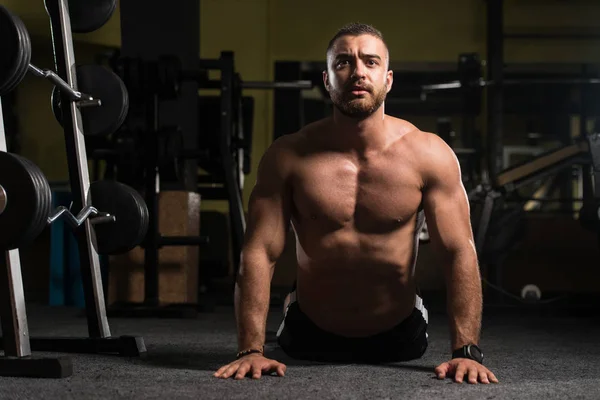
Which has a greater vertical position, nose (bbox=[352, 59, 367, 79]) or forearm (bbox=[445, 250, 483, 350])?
nose (bbox=[352, 59, 367, 79])

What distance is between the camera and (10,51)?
172 cm

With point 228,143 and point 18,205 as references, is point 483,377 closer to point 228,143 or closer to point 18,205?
point 18,205

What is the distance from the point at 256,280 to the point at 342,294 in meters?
0.25

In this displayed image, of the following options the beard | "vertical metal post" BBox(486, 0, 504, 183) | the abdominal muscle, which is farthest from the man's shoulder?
"vertical metal post" BBox(486, 0, 504, 183)

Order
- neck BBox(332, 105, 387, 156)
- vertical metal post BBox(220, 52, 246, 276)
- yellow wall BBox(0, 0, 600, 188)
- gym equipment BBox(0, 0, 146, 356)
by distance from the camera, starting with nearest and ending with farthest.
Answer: neck BBox(332, 105, 387, 156) < gym equipment BBox(0, 0, 146, 356) < vertical metal post BBox(220, 52, 246, 276) < yellow wall BBox(0, 0, 600, 188)

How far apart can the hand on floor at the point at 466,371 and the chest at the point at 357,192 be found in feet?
1.19

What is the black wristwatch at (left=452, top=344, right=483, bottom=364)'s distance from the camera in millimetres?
1822

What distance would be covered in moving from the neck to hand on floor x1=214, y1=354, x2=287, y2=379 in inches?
21.0

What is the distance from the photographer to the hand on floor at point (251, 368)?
1.77 metres

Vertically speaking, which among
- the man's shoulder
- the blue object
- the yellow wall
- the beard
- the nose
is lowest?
the blue object

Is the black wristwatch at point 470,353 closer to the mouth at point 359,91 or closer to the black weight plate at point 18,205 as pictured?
the mouth at point 359,91

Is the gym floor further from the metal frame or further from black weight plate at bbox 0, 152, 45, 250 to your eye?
black weight plate at bbox 0, 152, 45, 250

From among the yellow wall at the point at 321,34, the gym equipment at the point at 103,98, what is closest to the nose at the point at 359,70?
the gym equipment at the point at 103,98

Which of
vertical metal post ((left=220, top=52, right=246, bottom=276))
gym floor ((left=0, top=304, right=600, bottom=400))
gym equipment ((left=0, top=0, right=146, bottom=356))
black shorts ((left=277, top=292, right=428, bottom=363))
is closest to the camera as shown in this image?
gym floor ((left=0, top=304, right=600, bottom=400))
